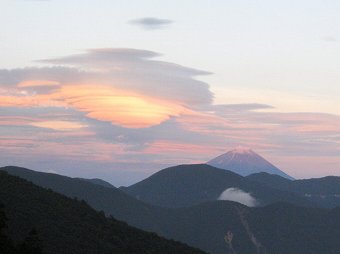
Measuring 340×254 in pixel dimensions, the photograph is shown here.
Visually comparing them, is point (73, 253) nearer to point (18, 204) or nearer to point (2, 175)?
point (18, 204)

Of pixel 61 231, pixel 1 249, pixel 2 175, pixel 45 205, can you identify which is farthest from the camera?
pixel 2 175

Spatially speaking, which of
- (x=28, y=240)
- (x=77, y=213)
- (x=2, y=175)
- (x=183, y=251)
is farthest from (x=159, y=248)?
(x=28, y=240)

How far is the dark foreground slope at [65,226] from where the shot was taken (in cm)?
9256

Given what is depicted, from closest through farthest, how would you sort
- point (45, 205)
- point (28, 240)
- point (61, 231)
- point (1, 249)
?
point (1, 249) < point (28, 240) < point (61, 231) < point (45, 205)

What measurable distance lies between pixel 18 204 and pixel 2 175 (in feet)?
57.8

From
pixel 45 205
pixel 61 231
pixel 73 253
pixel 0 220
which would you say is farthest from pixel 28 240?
pixel 45 205

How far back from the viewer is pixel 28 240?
57.7m

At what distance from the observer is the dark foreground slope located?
92.6 meters

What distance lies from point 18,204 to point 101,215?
71.6 ft

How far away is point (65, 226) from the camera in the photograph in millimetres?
100750

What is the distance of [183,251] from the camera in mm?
109875

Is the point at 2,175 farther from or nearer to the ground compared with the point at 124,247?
farther from the ground

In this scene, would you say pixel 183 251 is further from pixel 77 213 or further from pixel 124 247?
pixel 77 213

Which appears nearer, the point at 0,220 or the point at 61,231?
the point at 0,220
